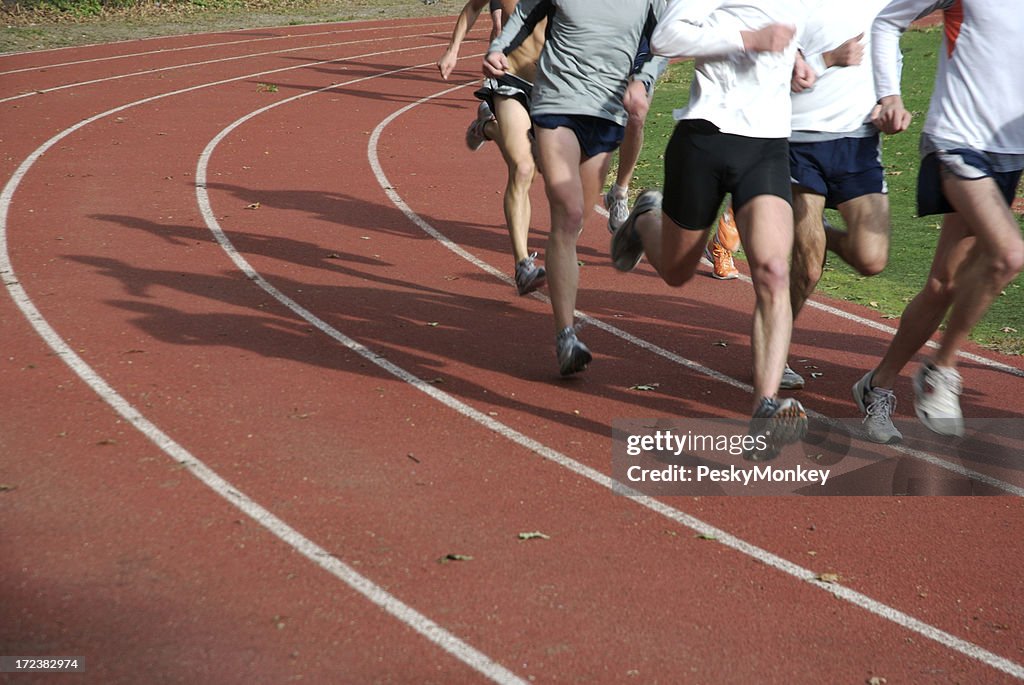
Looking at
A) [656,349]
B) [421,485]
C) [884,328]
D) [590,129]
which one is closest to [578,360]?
[656,349]

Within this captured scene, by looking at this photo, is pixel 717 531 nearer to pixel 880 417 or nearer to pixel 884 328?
pixel 880 417

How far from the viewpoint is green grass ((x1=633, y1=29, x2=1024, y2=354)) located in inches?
332

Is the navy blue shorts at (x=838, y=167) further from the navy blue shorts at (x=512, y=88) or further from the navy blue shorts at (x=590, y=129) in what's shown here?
the navy blue shorts at (x=512, y=88)

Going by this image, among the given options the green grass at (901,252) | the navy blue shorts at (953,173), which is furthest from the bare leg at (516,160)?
the navy blue shorts at (953,173)

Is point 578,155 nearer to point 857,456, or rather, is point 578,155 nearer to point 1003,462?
point 857,456

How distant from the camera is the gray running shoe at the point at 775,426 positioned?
4961mm

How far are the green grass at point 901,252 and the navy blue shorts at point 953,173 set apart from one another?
2.45 meters

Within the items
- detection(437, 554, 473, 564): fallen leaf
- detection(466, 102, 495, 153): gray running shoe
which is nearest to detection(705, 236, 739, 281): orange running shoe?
detection(466, 102, 495, 153): gray running shoe

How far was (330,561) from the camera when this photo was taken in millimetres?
4605

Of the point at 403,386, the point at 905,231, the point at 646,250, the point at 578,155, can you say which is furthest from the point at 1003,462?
the point at 905,231

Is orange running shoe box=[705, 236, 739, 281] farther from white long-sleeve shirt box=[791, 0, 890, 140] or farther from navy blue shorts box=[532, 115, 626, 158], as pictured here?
white long-sleeve shirt box=[791, 0, 890, 140]

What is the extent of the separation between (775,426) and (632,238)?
1665 millimetres

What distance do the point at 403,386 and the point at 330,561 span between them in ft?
7.03

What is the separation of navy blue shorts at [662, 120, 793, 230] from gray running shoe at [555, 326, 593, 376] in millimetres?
1232
